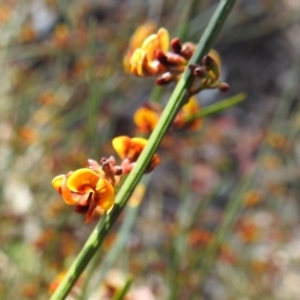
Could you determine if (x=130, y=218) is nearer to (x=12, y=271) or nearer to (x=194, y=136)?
(x=12, y=271)

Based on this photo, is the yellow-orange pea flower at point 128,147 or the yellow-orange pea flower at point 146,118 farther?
the yellow-orange pea flower at point 146,118

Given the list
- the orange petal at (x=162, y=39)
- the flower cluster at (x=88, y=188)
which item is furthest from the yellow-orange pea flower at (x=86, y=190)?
the orange petal at (x=162, y=39)

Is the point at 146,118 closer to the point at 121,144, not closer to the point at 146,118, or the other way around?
the point at 146,118

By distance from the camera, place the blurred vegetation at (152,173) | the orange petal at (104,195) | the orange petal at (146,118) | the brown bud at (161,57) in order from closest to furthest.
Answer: the orange petal at (104,195) < the brown bud at (161,57) < the orange petal at (146,118) < the blurred vegetation at (152,173)

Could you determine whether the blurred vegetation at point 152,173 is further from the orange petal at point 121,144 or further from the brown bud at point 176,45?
the brown bud at point 176,45

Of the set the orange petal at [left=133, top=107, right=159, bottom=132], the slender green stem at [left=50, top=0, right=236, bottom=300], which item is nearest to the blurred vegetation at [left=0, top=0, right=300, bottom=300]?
the slender green stem at [left=50, top=0, right=236, bottom=300]

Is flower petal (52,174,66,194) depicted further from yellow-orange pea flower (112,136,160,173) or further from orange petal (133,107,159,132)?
orange petal (133,107,159,132)

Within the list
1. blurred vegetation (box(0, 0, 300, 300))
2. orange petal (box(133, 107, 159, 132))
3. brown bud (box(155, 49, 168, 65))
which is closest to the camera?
brown bud (box(155, 49, 168, 65))

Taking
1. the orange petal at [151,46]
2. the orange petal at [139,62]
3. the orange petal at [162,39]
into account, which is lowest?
the orange petal at [139,62]
